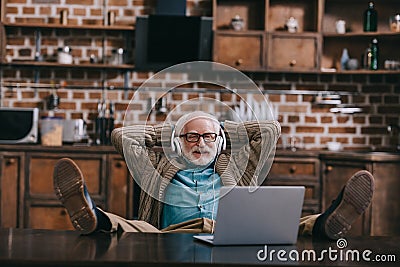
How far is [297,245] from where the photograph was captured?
225cm

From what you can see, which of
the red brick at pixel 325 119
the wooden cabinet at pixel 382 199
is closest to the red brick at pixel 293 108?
the red brick at pixel 325 119

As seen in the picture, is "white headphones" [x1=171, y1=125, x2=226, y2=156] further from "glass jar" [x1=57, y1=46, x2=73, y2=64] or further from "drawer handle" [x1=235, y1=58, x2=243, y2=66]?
"glass jar" [x1=57, y1=46, x2=73, y2=64]

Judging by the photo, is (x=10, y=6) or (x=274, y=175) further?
(x=10, y=6)

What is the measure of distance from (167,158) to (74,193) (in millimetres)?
891

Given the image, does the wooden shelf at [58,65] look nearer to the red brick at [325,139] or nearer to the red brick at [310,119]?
the red brick at [310,119]

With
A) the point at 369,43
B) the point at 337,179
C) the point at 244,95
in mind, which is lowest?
the point at 337,179

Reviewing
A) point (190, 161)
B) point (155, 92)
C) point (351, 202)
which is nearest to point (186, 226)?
point (190, 161)

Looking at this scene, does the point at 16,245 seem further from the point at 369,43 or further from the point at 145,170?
the point at 369,43

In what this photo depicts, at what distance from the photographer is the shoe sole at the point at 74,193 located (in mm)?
2295

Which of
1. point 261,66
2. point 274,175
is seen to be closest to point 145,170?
point 274,175

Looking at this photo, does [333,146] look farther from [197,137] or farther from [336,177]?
[197,137]

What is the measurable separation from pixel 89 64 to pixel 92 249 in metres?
3.78

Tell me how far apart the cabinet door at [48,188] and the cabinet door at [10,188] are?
65 mm

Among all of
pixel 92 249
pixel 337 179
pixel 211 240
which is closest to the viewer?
pixel 92 249
